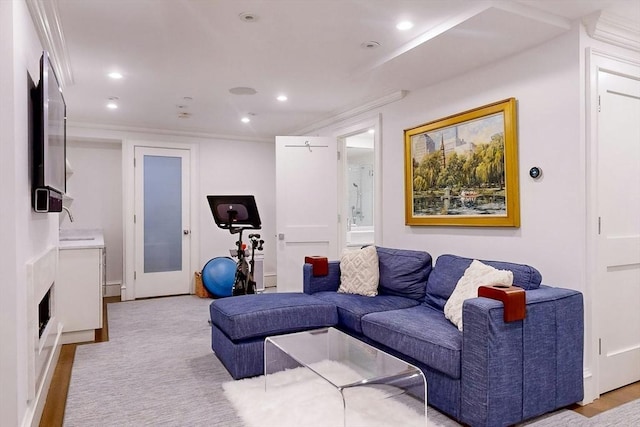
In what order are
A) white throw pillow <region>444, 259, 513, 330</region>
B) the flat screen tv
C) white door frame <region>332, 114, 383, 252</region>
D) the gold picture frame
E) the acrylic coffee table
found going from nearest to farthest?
the acrylic coffee table → the flat screen tv → white throw pillow <region>444, 259, 513, 330</region> → the gold picture frame → white door frame <region>332, 114, 383, 252</region>

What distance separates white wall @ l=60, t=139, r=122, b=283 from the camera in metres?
5.66

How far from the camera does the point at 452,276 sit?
2.98 m

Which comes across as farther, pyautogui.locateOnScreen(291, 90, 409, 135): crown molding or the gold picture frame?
pyautogui.locateOnScreen(291, 90, 409, 135): crown molding

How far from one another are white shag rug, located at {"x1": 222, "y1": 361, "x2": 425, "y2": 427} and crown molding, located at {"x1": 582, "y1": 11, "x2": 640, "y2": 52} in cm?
250

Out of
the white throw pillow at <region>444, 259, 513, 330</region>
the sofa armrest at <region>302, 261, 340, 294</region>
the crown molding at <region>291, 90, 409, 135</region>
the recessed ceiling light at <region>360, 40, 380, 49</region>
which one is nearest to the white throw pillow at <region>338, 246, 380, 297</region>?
the sofa armrest at <region>302, 261, 340, 294</region>

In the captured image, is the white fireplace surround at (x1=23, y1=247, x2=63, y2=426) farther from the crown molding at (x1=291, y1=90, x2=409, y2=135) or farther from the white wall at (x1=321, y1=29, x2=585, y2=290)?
the crown molding at (x1=291, y1=90, x2=409, y2=135)

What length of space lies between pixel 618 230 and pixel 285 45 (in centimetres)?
262

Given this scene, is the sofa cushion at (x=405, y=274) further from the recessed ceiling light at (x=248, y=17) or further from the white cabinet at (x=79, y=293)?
the white cabinet at (x=79, y=293)

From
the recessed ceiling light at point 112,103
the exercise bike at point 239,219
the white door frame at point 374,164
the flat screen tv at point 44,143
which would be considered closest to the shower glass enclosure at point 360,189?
the white door frame at point 374,164

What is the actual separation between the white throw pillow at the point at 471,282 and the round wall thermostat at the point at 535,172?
71 cm

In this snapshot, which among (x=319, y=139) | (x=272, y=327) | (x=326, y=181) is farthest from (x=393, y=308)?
(x=319, y=139)

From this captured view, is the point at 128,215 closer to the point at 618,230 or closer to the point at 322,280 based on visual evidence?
the point at 322,280

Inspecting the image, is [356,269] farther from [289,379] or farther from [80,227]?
[80,227]

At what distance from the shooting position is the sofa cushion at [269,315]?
2.85 meters
